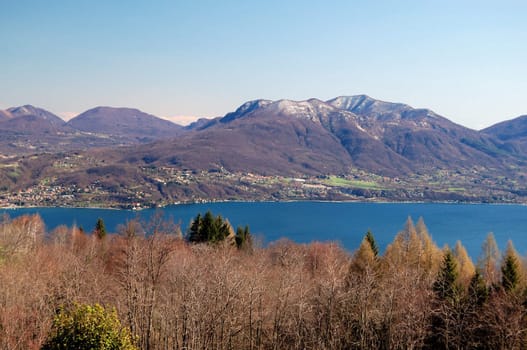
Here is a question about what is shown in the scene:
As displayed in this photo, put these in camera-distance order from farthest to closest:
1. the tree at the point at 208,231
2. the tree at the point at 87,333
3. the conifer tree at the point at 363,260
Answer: the tree at the point at 208,231
the conifer tree at the point at 363,260
the tree at the point at 87,333

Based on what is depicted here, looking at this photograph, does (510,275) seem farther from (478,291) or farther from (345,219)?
(345,219)

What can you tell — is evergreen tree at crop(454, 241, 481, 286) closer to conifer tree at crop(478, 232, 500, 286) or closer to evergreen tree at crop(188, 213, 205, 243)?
conifer tree at crop(478, 232, 500, 286)

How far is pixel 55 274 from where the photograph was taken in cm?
2577

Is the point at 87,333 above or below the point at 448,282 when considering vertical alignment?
above

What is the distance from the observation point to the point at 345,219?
402ft

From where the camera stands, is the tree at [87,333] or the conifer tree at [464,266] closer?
the tree at [87,333]

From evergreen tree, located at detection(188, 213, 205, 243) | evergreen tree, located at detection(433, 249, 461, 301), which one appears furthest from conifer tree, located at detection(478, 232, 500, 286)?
evergreen tree, located at detection(188, 213, 205, 243)

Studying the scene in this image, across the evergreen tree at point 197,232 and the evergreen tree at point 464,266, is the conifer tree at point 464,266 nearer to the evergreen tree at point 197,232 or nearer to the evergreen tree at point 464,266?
the evergreen tree at point 464,266

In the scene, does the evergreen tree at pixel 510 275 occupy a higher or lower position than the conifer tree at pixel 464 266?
higher

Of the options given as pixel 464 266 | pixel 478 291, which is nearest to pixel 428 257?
pixel 464 266

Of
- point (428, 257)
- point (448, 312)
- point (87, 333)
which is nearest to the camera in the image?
point (87, 333)

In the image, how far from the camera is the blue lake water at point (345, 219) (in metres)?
94.0

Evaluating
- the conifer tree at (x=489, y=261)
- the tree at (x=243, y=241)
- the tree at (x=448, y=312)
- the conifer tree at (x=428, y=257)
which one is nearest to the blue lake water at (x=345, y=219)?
the tree at (x=243, y=241)

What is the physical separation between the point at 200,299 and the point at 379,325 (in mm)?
8770
